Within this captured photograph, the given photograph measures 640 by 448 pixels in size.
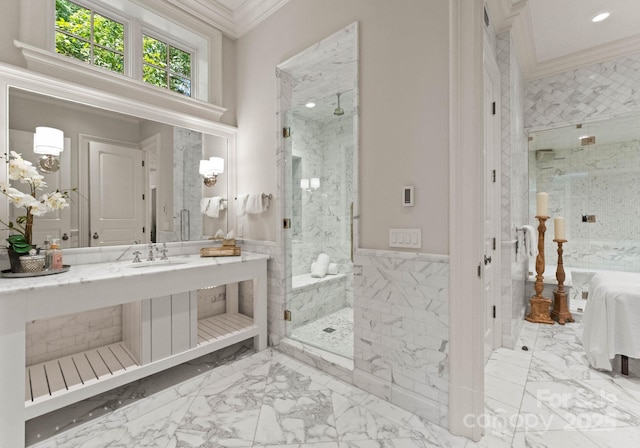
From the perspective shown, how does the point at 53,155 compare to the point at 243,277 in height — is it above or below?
above

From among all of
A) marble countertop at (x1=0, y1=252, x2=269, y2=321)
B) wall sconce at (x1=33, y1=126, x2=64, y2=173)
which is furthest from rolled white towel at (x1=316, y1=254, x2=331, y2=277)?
wall sconce at (x1=33, y1=126, x2=64, y2=173)

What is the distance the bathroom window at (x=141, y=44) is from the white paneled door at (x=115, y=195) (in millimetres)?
712

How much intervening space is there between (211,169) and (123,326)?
1.52 m

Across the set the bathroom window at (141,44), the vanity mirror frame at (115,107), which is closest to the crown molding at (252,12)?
the bathroom window at (141,44)

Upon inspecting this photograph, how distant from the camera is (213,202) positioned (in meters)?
2.88

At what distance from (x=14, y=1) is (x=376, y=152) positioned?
8.30ft

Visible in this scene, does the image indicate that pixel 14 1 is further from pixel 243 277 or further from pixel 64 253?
pixel 243 277

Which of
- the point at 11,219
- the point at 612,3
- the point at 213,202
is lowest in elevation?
the point at 11,219

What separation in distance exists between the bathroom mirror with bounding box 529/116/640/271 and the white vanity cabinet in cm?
399

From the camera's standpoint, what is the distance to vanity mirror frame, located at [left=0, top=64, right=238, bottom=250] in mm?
1819

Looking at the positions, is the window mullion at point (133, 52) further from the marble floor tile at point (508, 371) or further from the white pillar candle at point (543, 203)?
the white pillar candle at point (543, 203)

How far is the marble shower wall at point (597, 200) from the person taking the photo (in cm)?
368

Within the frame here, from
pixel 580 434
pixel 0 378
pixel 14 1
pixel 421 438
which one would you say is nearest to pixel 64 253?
pixel 0 378

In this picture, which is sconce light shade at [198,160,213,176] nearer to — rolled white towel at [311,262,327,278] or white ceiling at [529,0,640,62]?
rolled white towel at [311,262,327,278]
